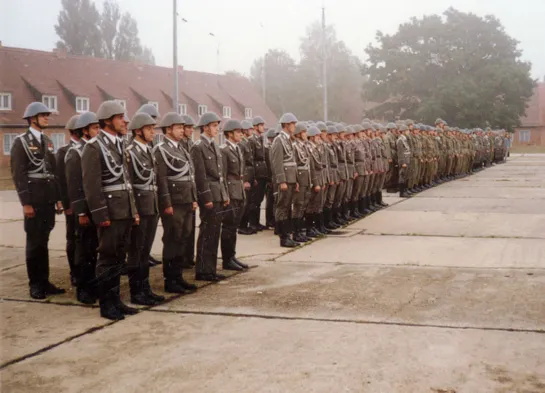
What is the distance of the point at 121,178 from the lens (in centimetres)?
616

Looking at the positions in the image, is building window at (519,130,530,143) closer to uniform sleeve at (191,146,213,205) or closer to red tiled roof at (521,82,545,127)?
red tiled roof at (521,82,545,127)

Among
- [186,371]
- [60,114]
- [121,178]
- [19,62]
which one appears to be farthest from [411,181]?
[19,62]

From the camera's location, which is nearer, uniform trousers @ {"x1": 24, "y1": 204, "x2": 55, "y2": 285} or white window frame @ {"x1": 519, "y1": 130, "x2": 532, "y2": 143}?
uniform trousers @ {"x1": 24, "y1": 204, "x2": 55, "y2": 285}

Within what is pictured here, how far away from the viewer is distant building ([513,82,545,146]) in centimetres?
7156

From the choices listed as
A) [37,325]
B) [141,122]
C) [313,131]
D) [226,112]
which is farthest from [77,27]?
[37,325]

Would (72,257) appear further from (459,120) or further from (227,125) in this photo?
(459,120)

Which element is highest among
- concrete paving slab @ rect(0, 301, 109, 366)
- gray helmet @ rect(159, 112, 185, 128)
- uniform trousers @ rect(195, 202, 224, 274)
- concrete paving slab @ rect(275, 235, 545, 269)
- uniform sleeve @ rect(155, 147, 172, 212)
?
gray helmet @ rect(159, 112, 185, 128)

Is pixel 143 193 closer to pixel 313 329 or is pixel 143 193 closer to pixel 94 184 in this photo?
pixel 94 184

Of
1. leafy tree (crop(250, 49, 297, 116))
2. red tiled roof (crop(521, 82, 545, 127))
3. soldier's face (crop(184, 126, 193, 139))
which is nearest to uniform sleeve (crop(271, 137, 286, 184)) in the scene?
soldier's face (crop(184, 126, 193, 139))

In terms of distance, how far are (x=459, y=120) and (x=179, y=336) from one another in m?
49.9

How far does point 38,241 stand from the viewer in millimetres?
7074

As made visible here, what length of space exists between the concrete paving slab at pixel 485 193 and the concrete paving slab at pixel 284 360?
12.9 meters

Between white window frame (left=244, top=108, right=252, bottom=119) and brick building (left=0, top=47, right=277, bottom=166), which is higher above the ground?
brick building (left=0, top=47, right=277, bottom=166)

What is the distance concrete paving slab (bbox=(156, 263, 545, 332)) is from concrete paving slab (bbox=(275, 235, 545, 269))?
1.67 feet
